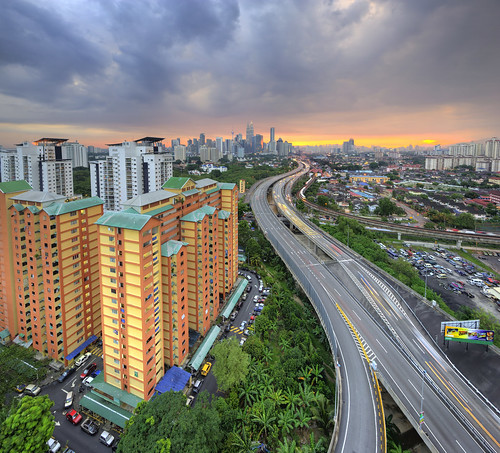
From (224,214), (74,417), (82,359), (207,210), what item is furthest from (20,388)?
(224,214)

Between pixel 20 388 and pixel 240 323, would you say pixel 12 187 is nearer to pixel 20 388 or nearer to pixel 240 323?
pixel 20 388

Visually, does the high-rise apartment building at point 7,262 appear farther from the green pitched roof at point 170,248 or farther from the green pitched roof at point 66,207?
the green pitched roof at point 170,248

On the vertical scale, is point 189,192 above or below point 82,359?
above

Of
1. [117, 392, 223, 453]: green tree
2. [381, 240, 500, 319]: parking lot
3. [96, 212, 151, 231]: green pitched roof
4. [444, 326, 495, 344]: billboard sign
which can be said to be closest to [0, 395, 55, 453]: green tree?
[117, 392, 223, 453]: green tree

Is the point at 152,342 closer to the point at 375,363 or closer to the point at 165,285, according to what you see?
the point at 165,285

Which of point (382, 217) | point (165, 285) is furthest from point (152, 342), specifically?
point (382, 217)

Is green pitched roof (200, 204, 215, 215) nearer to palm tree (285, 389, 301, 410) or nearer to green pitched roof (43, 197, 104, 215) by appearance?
green pitched roof (43, 197, 104, 215)

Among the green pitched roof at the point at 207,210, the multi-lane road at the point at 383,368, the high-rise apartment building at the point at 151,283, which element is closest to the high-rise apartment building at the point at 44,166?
the green pitched roof at the point at 207,210
